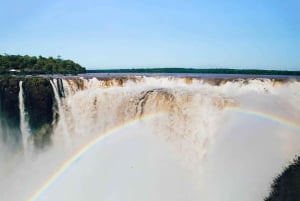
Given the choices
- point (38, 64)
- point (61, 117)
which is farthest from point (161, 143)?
point (38, 64)

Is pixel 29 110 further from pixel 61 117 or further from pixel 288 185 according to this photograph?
pixel 288 185

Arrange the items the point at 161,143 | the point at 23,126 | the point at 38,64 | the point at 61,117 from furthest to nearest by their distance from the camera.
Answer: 1. the point at 38,64
2. the point at 23,126
3. the point at 61,117
4. the point at 161,143

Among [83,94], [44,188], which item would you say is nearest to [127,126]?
[83,94]

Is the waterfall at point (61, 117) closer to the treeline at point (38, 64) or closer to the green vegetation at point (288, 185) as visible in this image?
the green vegetation at point (288, 185)

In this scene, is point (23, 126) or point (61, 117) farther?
point (23, 126)

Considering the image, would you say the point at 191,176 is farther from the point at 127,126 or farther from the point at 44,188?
the point at 44,188

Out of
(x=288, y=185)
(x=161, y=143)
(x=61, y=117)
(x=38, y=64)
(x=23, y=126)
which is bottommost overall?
(x=288, y=185)

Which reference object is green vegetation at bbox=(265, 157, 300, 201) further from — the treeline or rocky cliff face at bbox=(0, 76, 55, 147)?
the treeline
